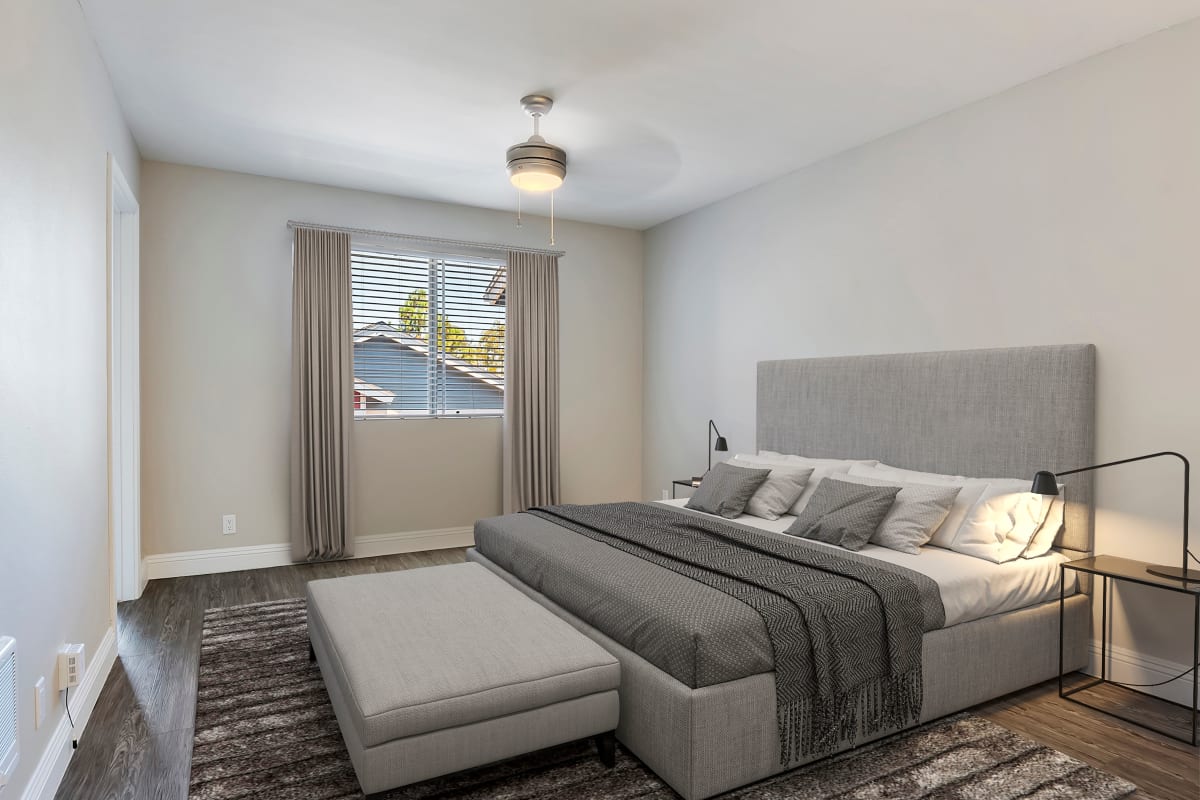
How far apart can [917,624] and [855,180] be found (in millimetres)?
2719

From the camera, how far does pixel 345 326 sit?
16.5ft

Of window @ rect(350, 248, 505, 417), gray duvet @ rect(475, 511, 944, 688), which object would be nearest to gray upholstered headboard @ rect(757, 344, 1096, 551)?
gray duvet @ rect(475, 511, 944, 688)

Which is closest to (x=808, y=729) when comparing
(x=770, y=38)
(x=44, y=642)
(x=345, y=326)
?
(x=44, y=642)

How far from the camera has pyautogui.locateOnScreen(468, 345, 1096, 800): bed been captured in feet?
6.95

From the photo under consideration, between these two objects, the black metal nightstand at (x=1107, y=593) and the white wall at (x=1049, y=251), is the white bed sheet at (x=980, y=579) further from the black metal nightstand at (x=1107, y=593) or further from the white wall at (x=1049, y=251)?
the white wall at (x=1049, y=251)

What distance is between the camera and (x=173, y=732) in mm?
2537

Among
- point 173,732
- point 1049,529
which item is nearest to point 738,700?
point 1049,529

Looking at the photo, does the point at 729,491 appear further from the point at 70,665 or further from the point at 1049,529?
the point at 70,665

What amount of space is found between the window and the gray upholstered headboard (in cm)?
231

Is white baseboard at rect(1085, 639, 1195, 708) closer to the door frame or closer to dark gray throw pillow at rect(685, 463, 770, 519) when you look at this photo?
dark gray throw pillow at rect(685, 463, 770, 519)

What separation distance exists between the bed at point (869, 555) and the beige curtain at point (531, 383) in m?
1.80

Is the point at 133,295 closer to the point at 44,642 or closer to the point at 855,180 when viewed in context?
the point at 44,642

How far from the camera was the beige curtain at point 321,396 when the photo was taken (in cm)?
488

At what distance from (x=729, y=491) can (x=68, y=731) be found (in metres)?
2.98
